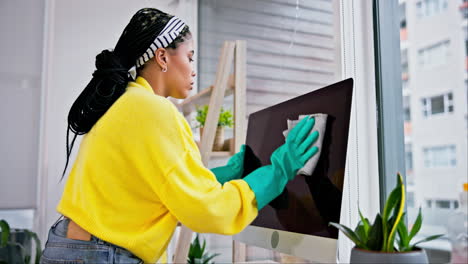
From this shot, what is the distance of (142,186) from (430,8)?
537 cm

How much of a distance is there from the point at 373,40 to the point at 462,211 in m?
0.56

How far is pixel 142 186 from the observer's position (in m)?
1.00

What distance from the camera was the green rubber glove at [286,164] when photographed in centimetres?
103

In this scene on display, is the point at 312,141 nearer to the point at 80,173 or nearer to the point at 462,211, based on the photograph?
the point at 462,211

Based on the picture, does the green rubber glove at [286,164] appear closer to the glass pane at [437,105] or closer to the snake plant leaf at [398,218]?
the snake plant leaf at [398,218]

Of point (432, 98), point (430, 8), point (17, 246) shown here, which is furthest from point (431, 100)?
point (17, 246)

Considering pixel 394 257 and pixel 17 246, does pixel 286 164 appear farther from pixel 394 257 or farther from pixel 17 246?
pixel 17 246

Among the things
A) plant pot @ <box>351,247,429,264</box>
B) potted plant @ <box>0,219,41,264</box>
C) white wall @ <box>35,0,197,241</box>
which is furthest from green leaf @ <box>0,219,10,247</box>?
plant pot @ <box>351,247,429,264</box>

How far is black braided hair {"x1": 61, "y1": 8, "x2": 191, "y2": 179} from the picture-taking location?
110 centimetres

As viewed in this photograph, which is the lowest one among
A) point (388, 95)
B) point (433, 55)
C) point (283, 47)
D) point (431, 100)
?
point (388, 95)

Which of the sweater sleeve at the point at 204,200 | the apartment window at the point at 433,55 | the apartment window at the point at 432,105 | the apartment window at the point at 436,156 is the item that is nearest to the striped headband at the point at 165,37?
the sweater sleeve at the point at 204,200

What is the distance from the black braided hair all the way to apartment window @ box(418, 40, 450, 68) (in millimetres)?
4185

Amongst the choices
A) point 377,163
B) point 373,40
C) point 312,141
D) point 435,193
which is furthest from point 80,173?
point 435,193

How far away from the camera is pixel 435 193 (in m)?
8.30
